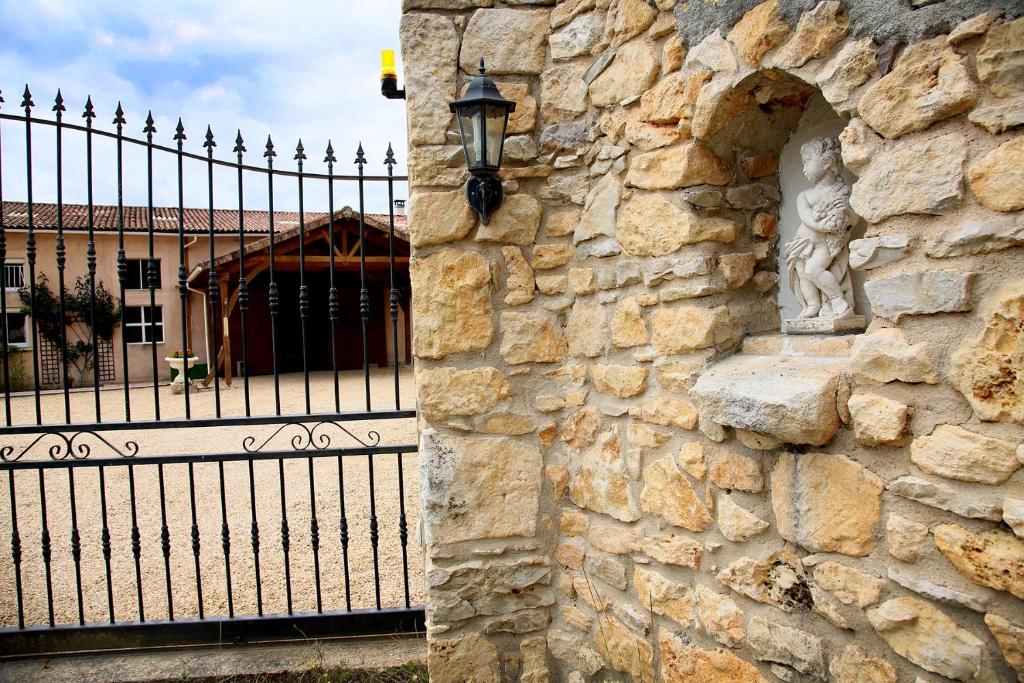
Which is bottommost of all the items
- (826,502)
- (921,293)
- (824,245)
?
(826,502)

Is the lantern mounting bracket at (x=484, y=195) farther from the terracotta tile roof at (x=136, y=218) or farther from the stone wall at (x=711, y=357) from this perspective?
the terracotta tile roof at (x=136, y=218)

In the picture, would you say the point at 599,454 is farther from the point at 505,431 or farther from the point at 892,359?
the point at 892,359

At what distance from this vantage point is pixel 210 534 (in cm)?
466

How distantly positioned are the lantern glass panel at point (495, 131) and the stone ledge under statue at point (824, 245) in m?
0.97

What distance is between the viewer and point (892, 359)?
1523mm

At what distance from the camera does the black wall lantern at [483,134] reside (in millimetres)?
Result: 2225

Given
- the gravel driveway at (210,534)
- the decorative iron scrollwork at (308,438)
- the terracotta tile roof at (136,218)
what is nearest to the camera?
the decorative iron scrollwork at (308,438)

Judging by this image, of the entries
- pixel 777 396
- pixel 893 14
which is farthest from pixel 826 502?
pixel 893 14

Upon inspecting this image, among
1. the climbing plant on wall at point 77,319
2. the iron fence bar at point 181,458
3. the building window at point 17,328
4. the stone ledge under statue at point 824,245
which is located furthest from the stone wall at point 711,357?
the building window at point 17,328

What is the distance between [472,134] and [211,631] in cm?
254

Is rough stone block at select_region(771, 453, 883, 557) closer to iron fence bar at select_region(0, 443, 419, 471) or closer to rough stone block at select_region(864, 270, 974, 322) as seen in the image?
rough stone block at select_region(864, 270, 974, 322)

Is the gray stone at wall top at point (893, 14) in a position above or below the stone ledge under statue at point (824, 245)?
above

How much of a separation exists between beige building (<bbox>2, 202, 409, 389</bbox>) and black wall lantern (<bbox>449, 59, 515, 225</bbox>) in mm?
7935

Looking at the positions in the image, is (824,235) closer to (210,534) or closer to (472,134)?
(472,134)
